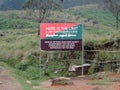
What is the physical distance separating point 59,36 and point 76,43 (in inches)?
36.5

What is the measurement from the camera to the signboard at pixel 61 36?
19047mm

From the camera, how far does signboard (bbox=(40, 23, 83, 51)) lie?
750 inches

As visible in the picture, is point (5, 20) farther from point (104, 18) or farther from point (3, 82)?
point (3, 82)

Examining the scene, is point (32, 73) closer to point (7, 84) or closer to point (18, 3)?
point (7, 84)

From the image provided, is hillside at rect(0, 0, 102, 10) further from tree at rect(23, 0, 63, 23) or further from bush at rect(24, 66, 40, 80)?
bush at rect(24, 66, 40, 80)

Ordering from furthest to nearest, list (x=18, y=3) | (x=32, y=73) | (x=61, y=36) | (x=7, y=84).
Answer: (x=18, y=3) < (x=32, y=73) < (x=61, y=36) < (x=7, y=84)

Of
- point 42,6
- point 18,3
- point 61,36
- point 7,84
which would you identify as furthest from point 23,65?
point 18,3

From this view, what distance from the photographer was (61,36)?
1916 centimetres

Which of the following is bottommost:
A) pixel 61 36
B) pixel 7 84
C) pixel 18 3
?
pixel 7 84

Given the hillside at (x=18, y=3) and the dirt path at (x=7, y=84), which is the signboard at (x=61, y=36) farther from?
the hillside at (x=18, y=3)

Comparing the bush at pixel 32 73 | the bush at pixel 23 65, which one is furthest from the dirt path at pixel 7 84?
the bush at pixel 23 65

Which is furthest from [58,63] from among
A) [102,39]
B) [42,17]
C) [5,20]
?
[5,20]

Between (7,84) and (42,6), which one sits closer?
(7,84)

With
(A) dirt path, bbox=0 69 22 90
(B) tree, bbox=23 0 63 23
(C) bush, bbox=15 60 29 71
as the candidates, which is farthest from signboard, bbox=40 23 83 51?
(B) tree, bbox=23 0 63 23
